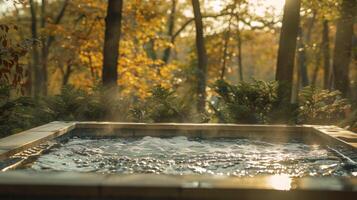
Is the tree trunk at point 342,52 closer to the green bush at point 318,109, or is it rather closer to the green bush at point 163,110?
the green bush at point 318,109

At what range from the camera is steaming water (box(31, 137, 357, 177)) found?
21.0 feet

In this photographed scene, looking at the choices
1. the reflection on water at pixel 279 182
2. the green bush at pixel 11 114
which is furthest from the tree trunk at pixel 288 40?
the reflection on water at pixel 279 182

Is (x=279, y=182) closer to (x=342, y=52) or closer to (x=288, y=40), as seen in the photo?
(x=288, y=40)

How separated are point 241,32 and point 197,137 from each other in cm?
2767

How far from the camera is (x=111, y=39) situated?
14.8 metres

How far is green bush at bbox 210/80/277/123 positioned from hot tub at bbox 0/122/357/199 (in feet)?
7.96

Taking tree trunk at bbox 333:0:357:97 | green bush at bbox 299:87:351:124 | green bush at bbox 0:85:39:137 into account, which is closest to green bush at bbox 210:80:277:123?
green bush at bbox 299:87:351:124

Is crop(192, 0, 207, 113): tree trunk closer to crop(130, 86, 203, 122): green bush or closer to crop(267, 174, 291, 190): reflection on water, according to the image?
crop(130, 86, 203, 122): green bush

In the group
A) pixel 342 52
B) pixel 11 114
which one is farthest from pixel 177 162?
pixel 342 52

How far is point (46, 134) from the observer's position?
8211 millimetres

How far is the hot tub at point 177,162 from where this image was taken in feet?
14.1

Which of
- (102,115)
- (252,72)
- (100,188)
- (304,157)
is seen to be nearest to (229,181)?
(100,188)

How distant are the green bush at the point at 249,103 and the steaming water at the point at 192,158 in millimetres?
2878

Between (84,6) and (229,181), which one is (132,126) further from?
(84,6)
